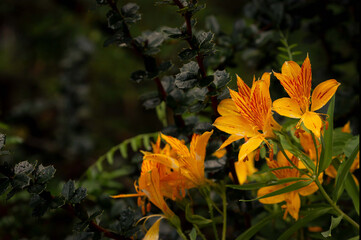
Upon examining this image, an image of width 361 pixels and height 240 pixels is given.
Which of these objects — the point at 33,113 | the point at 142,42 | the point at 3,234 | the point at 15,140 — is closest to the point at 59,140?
the point at 33,113

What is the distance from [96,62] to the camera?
200 centimetres

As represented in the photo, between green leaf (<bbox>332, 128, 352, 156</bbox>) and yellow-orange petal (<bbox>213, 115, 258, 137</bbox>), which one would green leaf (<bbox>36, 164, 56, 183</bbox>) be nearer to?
yellow-orange petal (<bbox>213, 115, 258, 137</bbox>)

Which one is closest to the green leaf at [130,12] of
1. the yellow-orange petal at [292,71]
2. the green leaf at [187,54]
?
the green leaf at [187,54]

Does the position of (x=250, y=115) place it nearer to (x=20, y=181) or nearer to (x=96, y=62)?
(x=20, y=181)

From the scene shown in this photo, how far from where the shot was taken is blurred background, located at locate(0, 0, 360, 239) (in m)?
0.87

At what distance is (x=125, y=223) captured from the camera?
517 millimetres

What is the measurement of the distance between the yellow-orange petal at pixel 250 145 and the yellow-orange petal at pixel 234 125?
0.02 meters

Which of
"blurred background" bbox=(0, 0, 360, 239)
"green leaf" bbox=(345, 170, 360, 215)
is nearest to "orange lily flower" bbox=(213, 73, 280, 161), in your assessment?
"green leaf" bbox=(345, 170, 360, 215)

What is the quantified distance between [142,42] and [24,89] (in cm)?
214

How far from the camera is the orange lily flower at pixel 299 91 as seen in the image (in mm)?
444

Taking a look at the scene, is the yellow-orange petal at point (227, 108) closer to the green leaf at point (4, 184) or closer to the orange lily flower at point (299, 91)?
the orange lily flower at point (299, 91)

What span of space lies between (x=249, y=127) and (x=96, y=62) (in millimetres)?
1638

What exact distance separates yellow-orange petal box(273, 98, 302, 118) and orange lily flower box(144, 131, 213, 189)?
0.30ft

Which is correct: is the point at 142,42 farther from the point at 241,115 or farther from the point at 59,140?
the point at 59,140
